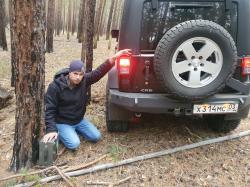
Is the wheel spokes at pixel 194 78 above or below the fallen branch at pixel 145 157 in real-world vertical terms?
above

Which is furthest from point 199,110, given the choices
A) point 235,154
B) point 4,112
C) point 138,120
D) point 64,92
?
point 4,112

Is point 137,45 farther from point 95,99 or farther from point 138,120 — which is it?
point 95,99

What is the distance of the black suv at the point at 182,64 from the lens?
102 inches

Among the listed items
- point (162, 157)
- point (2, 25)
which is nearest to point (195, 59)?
point (162, 157)

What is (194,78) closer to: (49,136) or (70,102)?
(70,102)

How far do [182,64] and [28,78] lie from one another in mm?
1821

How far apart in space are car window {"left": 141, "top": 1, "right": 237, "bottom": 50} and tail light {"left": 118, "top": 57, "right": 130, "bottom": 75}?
29cm

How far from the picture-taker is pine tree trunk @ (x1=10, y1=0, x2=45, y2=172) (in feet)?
7.33

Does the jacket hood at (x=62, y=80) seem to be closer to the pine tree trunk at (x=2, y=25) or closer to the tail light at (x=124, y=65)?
the tail light at (x=124, y=65)

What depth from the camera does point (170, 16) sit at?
9.28ft

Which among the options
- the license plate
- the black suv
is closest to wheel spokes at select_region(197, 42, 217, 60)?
the black suv

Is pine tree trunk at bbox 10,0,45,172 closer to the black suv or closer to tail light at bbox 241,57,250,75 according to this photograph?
the black suv

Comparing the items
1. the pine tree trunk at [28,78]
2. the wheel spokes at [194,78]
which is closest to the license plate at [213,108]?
the wheel spokes at [194,78]

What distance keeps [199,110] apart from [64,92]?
1913 millimetres
